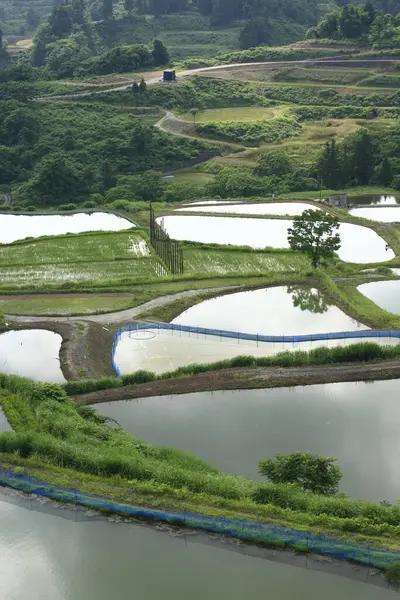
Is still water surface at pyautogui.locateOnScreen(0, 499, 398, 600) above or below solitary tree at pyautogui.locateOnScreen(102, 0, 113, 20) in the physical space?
below

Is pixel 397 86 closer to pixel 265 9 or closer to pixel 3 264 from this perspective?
pixel 265 9

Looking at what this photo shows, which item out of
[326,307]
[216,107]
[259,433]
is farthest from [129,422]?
[216,107]

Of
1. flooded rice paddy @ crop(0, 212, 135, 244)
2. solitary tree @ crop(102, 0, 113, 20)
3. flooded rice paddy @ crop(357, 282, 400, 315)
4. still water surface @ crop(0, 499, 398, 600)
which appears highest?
solitary tree @ crop(102, 0, 113, 20)

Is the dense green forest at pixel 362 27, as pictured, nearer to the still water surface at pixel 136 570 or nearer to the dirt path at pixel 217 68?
the dirt path at pixel 217 68

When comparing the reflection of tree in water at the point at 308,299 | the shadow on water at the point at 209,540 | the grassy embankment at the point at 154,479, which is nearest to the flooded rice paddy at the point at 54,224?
the reflection of tree in water at the point at 308,299

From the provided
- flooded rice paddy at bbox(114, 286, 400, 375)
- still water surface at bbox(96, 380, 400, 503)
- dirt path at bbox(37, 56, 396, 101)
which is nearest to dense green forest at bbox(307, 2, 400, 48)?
dirt path at bbox(37, 56, 396, 101)

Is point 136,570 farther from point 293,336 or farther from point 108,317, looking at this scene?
point 108,317

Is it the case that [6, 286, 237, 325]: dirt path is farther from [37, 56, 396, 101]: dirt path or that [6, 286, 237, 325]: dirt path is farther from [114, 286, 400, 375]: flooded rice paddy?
[37, 56, 396, 101]: dirt path
